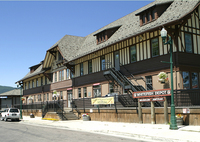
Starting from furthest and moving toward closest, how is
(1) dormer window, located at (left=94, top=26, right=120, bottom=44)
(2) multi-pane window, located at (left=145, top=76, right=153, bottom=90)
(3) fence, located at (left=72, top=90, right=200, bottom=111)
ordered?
1. (1) dormer window, located at (left=94, top=26, right=120, bottom=44)
2. (2) multi-pane window, located at (left=145, top=76, right=153, bottom=90)
3. (3) fence, located at (left=72, top=90, right=200, bottom=111)

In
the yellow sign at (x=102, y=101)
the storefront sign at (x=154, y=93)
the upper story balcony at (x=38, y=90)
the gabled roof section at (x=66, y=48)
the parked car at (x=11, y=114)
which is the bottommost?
the parked car at (x=11, y=114)

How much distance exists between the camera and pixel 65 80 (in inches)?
1432

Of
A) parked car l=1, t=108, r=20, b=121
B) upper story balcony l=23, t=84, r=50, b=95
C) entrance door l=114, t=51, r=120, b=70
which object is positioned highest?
entrance door l=114, t=51, r=120, b=70

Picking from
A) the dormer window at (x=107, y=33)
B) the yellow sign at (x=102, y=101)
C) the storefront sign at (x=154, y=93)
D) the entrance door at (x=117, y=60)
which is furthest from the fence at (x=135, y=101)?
the dormer window at (x=107, y=33)

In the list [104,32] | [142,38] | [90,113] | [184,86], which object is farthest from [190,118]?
[104,32]

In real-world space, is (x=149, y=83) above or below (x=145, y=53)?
below

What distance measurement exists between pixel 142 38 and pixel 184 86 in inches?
241

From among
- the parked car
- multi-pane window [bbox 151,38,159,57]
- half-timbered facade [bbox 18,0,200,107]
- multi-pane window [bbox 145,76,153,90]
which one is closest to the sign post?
half-timbered facade [bbox 18,0,200,107]

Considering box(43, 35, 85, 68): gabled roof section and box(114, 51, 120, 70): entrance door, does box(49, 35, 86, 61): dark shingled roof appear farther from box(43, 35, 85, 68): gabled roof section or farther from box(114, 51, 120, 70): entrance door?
box(114, 51, 120, 70): entrance door

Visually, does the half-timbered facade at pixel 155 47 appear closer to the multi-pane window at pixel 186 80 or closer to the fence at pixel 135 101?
the multi-pane window at pixel 186 80

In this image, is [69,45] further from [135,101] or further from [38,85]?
[135,101]

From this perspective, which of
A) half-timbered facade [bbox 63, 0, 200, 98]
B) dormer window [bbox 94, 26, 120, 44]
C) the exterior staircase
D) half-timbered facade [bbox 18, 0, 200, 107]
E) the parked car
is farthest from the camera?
the parked car

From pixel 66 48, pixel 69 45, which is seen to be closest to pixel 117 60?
pixel 66 48

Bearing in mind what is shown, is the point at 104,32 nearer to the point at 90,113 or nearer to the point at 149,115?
the point at 90,113
